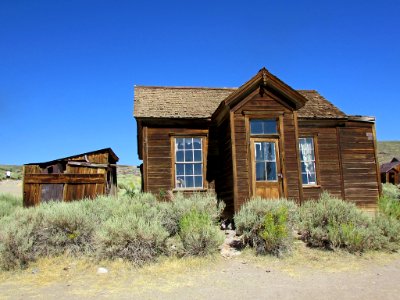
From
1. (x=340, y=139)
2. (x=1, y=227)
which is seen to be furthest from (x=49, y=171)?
(x=340, y=139)

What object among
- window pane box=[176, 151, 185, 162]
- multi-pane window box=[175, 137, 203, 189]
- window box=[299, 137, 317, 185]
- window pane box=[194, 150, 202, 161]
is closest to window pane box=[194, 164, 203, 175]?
multi-pane window box=[175, 137, 203, 189]

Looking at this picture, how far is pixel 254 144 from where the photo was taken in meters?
11.5

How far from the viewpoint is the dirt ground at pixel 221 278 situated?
5.98 meters

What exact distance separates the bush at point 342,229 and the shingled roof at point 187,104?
510 cm

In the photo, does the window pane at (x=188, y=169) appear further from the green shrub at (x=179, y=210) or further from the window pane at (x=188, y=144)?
the green shrub at (x=179, y=210)

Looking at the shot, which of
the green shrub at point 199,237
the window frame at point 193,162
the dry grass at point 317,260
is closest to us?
the dry grass at point 317,260

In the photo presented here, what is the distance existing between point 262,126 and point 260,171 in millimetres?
1448

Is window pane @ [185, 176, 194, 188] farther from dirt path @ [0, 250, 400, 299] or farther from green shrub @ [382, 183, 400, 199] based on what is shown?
green shrub @ [382, 183, 400, 199]

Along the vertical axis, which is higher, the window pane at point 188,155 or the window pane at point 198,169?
the window pane at point 188,155

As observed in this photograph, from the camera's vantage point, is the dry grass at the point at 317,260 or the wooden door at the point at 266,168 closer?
the dry grass at the point at 317,260

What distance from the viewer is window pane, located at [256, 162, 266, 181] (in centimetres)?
1138

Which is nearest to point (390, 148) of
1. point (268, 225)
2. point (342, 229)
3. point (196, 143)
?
point (196, 143)

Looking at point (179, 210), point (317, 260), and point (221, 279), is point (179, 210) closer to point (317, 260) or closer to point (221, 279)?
point (221, 279)

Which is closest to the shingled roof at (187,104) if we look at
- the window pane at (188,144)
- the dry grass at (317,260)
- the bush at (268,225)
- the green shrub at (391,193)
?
the window pane at (188,144)
